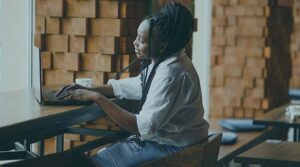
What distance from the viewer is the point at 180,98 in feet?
10.6

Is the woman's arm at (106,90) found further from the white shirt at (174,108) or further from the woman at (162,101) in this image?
the white shirt at (174,108)

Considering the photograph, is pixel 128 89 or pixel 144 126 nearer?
pixel 144 126

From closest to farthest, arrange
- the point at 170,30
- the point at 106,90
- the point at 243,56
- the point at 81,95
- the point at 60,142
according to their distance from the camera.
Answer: the point at 81,95 < the point at 170,30 < the point at 106,90 < the point at 60,142 < the point at 243,56

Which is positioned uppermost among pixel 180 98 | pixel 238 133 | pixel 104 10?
pixel 104 10

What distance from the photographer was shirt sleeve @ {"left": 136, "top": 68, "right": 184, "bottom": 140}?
3141 millimetres

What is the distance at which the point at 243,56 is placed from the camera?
7426 millimetres

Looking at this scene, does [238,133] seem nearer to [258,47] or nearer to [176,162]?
[258,47]

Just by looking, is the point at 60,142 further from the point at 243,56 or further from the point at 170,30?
the point at 243,56

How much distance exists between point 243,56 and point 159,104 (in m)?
4.40

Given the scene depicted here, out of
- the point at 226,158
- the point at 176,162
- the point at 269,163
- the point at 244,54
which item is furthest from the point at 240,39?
the point at 176,162

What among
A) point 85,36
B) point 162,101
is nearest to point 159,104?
point 162,101

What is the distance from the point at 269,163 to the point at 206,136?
0.37 m

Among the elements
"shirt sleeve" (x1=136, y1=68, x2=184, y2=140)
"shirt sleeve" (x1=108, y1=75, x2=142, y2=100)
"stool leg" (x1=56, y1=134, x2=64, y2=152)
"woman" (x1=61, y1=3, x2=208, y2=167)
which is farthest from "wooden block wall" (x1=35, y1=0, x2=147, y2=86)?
"shirt sleeve" (x1=136, y1=68, x2=184, y2=140)

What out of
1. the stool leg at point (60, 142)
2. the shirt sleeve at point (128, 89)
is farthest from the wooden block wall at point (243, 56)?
the shirt sleeve at point (128, 89)
